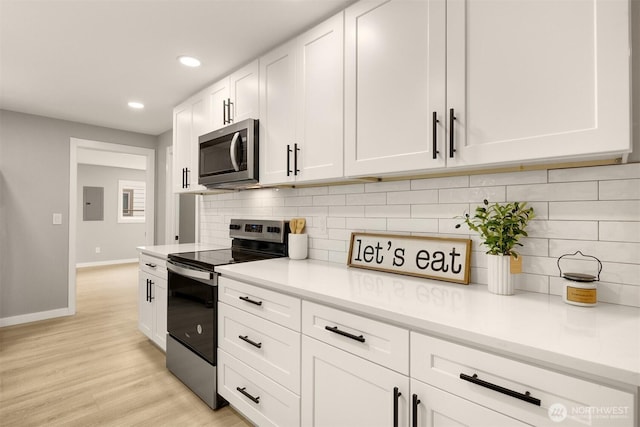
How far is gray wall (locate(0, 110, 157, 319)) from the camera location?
3.45 m

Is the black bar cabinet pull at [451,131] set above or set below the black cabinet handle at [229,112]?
below

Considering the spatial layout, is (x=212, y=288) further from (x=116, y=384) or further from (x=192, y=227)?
(x=192, y=227)

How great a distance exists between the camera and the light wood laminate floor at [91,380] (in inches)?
74.7

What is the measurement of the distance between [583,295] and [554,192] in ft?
1.35

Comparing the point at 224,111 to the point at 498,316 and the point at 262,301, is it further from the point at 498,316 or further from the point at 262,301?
the point at 498,316

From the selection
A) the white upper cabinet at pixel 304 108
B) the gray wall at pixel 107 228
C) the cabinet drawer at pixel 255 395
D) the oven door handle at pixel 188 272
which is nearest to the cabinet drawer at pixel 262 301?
the oven door handle at pixel 188 272

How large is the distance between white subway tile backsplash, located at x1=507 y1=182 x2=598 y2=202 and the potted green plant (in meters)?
0.04

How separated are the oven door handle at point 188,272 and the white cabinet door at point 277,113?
70cm

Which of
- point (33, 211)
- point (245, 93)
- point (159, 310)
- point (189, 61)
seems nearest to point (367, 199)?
point (245, 93)

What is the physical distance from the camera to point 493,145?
117 cm

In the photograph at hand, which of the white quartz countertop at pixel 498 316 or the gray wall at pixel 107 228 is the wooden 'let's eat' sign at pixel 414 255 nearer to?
the white quartz countertop at pixel 498 316

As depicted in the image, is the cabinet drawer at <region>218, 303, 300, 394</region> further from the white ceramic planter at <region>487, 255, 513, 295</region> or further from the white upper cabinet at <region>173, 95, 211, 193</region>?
the white upper cabinet at <region>173, 95, 211, 193</region>

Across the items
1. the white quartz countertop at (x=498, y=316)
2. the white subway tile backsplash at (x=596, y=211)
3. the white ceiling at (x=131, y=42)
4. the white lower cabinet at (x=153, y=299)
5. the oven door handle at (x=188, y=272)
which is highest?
the white ceiling at (x=131, y=42)

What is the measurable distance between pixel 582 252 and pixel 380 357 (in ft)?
2.84
